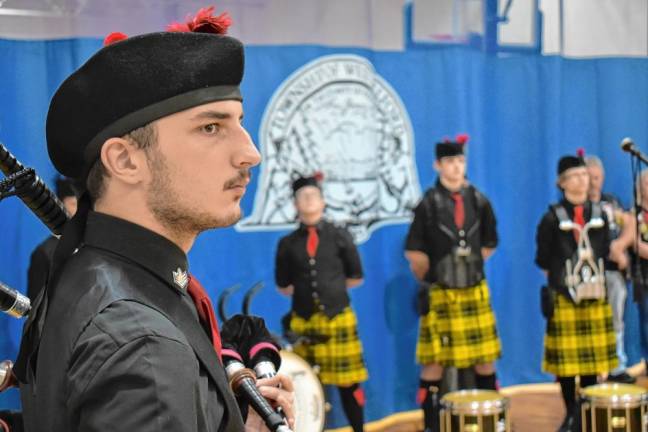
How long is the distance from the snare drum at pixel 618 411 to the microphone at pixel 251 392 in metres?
3.15

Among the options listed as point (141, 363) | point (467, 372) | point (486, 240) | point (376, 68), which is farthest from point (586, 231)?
point (141, 363)

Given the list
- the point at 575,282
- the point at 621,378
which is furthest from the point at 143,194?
the point at 621,378

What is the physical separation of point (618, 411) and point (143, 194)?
359 cm

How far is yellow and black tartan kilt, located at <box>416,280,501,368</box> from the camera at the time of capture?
194 inches

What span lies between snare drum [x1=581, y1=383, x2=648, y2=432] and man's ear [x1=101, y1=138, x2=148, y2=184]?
11.7 ft

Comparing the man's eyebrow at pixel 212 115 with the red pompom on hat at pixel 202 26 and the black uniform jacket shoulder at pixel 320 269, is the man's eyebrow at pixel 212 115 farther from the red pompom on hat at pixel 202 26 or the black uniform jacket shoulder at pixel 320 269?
the black uniform jacket shoulder at pixel 320 269

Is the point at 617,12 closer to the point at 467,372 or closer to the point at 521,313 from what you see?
the point at 521,313

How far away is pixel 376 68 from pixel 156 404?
179 inches

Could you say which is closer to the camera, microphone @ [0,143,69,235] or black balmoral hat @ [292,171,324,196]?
microphone @ [0,143,69,235]

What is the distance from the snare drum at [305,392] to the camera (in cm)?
390

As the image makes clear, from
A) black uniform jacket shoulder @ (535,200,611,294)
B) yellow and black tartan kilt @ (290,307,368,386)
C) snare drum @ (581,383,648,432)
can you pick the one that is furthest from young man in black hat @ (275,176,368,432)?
snare drum @ (581,383,648,432)

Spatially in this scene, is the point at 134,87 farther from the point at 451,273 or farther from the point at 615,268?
the point at 615,268

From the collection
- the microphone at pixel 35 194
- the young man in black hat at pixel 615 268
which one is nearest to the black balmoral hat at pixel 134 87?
the microphone at pixel 35 194

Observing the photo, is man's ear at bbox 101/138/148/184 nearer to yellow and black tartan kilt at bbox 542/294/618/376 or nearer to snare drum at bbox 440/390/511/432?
snare drum at bbox 440/390/511/432
